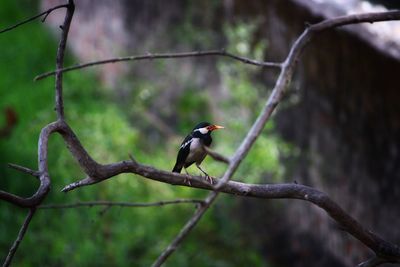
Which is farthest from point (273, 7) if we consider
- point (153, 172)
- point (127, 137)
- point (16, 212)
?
point (153, 172)

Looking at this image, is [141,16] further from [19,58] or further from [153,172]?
[153,172]

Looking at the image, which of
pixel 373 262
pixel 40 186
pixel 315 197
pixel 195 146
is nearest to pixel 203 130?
pixel 195 146

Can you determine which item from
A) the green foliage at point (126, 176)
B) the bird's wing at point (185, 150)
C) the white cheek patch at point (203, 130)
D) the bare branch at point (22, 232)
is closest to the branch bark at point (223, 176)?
the bare branch at point (22, 232)

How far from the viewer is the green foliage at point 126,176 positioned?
6.35 meters

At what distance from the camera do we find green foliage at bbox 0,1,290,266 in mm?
6348

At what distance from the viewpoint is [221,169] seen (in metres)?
6.71

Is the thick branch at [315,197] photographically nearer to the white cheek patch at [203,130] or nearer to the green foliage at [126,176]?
the white cheek patch at [203,130]

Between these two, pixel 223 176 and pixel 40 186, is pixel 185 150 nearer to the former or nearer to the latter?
pixel 40 186

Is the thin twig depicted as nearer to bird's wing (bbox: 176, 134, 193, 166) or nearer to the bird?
the bird

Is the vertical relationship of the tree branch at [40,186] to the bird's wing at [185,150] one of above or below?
above

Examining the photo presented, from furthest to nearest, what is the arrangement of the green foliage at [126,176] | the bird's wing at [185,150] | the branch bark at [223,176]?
the green foliage at [126,176] < the bird's wing at [185,150] < the branch bark at [223,176]

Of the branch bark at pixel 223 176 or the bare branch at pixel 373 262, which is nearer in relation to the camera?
the branch bark at pixel 223 176

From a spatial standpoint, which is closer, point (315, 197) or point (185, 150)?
point (315, 197)

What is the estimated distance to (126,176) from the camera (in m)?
7.46
